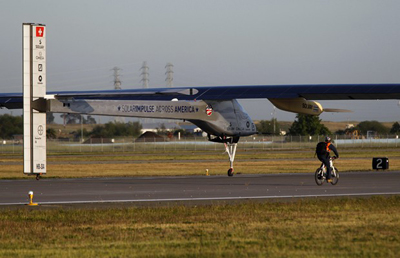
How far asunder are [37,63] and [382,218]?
12286mm

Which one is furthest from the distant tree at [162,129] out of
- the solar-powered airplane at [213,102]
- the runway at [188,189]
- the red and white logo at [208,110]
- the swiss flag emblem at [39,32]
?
the swiss flag emblem at [39,32]

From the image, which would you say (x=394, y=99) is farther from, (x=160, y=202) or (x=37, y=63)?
(x=37, y=63)

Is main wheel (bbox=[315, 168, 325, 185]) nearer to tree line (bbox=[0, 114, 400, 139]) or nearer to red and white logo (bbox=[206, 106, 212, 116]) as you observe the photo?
red and white logo (bbox=[206, 106, 212, 116])

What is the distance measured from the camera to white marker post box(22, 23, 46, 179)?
22.2 meters

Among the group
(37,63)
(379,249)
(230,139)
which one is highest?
(37,63)

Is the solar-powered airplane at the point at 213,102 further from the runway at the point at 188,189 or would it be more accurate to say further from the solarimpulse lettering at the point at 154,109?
the runway at the point at 188,189

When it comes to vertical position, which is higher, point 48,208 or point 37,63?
point 37,63

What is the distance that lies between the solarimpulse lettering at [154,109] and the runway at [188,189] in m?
3.35

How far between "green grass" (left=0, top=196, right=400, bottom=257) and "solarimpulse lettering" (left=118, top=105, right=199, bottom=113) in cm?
1052

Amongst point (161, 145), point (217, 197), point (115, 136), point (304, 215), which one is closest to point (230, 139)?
point (217, 197)

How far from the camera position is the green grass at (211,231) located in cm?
1266

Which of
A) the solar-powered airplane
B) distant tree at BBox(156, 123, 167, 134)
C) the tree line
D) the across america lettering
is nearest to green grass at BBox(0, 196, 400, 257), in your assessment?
the solar-powered airplane

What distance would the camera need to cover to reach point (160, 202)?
21.8m

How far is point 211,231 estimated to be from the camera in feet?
49.7
